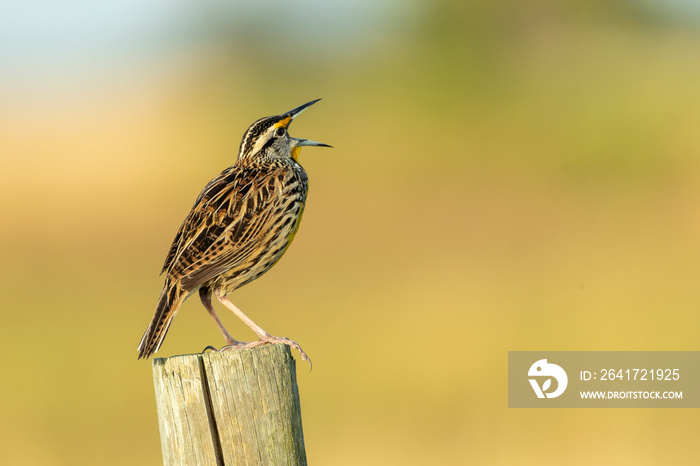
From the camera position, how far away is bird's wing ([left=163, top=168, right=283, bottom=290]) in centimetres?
432

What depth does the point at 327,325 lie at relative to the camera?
10.8m

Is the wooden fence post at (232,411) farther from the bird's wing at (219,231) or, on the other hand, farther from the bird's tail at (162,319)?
the bird's wing at (219,231)

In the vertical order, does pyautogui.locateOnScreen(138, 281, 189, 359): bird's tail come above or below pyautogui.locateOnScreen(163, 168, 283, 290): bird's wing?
below

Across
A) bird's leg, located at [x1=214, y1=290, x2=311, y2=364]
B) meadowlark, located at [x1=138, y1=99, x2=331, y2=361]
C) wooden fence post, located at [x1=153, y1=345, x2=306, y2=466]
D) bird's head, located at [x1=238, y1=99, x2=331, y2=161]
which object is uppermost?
bird's head, located at [x1=238, y1=99, x2=331, y2=161]

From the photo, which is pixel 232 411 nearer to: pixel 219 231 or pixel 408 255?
pixel 219 231

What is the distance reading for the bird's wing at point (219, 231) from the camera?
4320 mm

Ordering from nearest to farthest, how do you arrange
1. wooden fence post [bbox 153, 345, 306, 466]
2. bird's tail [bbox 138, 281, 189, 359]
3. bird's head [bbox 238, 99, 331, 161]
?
1. wooden fence post [bbox 153, 345, 306, 466]
2. bird's tail [bbox 138, 281, 189, 359]
3. bird's head [bbox 238, 99, 331, 161]

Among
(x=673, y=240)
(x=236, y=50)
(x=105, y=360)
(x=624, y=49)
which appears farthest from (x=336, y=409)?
(x=236, y=50)

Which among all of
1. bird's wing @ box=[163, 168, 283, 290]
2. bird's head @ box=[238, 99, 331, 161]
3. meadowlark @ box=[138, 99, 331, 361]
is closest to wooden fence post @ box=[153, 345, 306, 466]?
meadowlark @ box=[138, 99, 331, 361]

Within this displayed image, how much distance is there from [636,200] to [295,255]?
19.1ft

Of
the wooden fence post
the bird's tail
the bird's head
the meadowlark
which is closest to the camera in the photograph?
the wooden fence post

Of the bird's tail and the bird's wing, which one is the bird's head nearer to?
the bird's wing

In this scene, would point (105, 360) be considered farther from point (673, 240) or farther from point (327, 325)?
point (673, 240)

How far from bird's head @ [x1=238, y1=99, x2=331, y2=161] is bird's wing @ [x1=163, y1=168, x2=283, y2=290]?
16.5 inches
